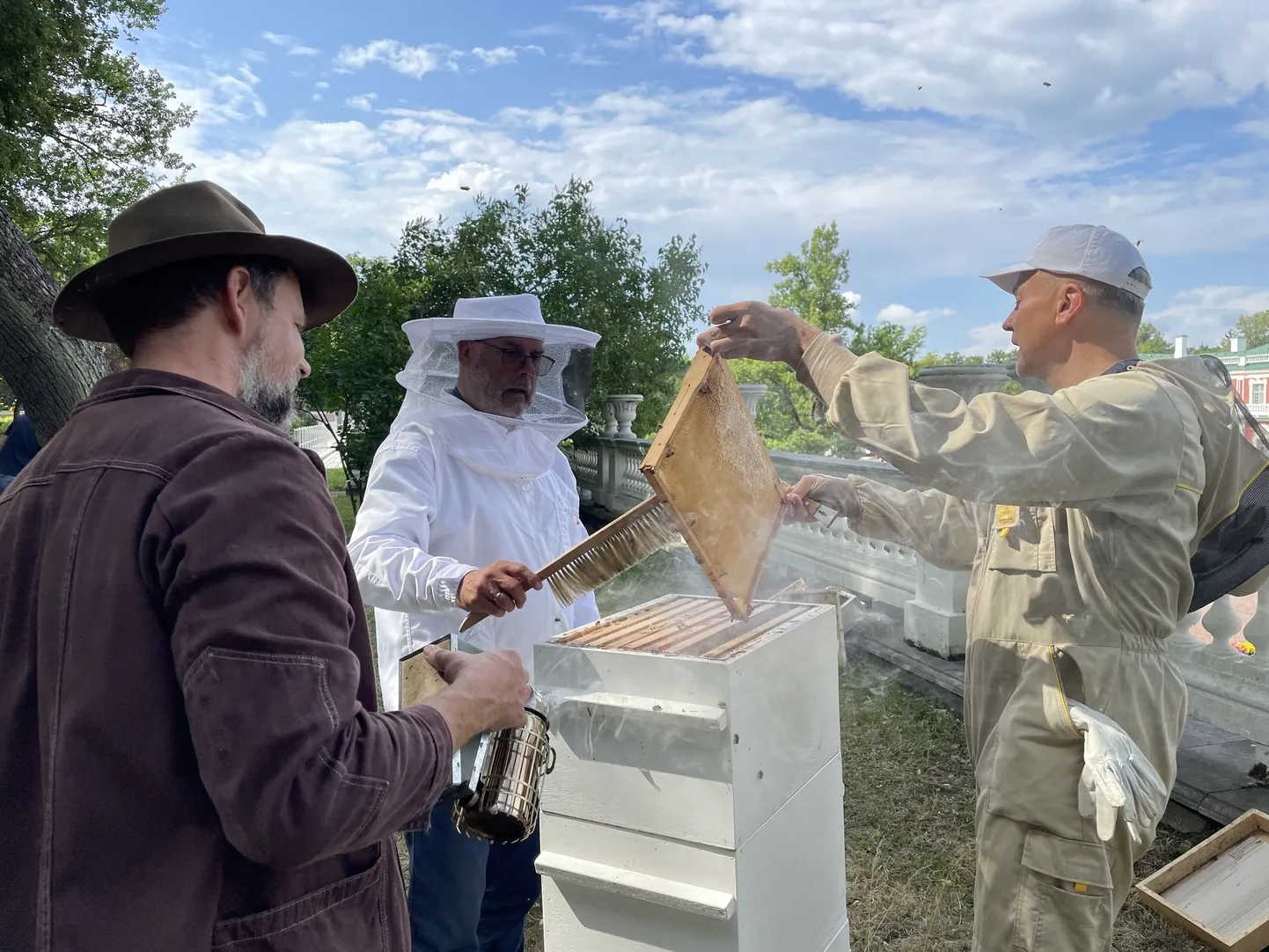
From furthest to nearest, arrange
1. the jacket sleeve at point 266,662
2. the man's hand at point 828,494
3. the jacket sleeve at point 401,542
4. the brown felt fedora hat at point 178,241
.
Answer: the man's hand at point 828,494, the jacket sleeve at point 401,542, the brown felt fedora hat at point 178,241, the jacket sleeve at point 266,662

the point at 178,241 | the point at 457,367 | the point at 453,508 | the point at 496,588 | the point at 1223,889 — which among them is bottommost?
the point at 1223,889

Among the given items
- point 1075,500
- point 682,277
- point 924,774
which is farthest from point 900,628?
point 682,277

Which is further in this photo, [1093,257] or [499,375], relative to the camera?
[499,375]

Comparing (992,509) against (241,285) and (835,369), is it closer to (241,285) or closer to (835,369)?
(835,369)

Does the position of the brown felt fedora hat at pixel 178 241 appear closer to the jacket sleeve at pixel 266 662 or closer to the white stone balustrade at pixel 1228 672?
the jacket sleeve at pixel 266 662

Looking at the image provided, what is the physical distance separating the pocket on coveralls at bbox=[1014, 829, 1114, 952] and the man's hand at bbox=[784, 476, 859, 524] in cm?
98

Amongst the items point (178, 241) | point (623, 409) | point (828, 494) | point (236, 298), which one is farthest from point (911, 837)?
point (623, 409)

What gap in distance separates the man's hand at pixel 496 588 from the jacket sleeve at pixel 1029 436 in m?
0.86

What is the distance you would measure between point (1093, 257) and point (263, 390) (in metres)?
1.93

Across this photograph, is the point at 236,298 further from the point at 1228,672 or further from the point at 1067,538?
the point at 1228,672

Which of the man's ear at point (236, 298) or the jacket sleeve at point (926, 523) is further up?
the man's ear at point (236, 298)

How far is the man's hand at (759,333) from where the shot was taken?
1916 millimetres

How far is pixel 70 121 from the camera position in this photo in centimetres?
1320

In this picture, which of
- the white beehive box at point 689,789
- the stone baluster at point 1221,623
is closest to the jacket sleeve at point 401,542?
the white beehive box at point 689,789
